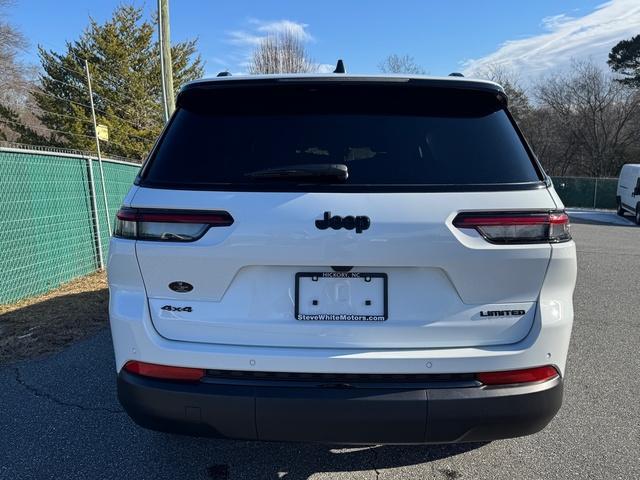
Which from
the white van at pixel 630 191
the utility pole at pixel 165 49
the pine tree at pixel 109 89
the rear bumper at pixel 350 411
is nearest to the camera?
the rear bumper at pixel 350 411

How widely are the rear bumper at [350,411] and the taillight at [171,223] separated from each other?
0.60 metres

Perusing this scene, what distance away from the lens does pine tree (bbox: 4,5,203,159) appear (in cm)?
2372

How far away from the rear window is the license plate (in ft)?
1.17

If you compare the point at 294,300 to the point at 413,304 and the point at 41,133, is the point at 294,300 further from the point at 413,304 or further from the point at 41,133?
the point at 41,133

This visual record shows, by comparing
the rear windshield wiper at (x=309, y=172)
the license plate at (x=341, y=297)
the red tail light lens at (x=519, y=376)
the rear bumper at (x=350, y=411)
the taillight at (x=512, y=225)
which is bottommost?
the rear bumper at (x=350, y=411)

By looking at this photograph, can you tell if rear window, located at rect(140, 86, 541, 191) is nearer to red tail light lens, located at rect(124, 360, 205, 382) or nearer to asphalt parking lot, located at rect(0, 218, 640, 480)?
red tail light lens, located at rect(124, 360, 205, 382)

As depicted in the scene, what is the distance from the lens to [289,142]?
2039 mm

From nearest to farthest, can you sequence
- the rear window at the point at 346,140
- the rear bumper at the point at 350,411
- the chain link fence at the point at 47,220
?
1. the rear bumper at the point at 350,411
2. the rear window at the point at 346,140
3. the chain link fence at the point at 47,220

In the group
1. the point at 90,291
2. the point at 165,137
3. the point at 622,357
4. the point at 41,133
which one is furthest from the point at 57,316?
the point at 41,133

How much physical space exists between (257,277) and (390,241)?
0.55m

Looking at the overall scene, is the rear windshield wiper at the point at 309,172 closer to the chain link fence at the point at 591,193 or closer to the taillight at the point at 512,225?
the taillight at the point at 512,225

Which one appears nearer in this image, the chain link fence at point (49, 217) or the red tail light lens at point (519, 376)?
the red tail light lens at point (519, 376)

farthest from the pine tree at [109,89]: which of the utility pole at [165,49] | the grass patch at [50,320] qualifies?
the grass patch at [50,320]

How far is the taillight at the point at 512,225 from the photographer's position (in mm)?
1827
